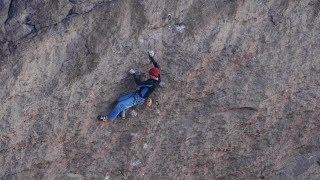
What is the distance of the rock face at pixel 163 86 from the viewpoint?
33.3ft

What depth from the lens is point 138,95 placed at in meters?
10.7

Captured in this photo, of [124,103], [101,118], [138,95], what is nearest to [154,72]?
[138,95]

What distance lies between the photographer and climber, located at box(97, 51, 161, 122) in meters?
10.5

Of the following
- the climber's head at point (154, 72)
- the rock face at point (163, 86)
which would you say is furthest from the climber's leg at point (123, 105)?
the climber's head at point (154, 72)

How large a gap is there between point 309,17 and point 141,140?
467 centimetres

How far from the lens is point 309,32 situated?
432 inches

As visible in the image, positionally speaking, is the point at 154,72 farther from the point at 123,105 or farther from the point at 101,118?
the point at 101,118

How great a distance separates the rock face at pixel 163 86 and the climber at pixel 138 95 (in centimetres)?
18

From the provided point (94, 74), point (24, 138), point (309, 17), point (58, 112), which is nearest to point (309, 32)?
point (309, 17)

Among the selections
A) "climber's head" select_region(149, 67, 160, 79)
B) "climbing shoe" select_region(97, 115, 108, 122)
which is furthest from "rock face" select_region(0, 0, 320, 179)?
"climber's head" select_region(149, 67, 160, 79)

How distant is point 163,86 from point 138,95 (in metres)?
0.64

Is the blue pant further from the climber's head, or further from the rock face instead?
the climber's head

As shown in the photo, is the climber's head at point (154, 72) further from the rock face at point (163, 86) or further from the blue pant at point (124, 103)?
the blue pant at point (124, 103)

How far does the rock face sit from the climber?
0.59 ft
